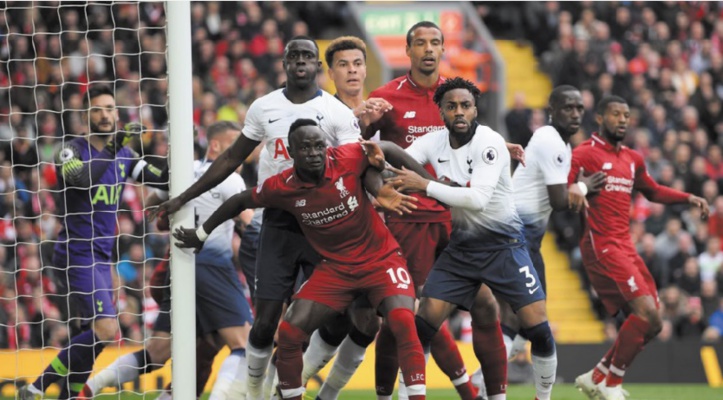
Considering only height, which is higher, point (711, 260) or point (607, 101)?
point (607, 101)

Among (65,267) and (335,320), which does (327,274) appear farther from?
(65,267)

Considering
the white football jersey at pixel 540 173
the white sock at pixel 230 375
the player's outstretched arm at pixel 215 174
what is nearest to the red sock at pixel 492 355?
the white football jersey at pixel 540 173

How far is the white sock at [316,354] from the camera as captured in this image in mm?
9117

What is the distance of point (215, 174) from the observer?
8.51 metres

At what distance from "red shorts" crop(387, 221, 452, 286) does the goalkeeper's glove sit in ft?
6.79

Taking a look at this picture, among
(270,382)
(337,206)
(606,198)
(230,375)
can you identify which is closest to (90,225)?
(230,375)

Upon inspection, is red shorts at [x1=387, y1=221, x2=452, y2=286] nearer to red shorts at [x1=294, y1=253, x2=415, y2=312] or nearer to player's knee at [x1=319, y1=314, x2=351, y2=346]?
player's knee at [x1=319, y1=314, x2=351, y2=346]

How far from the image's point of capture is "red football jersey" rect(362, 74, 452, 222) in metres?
9.03

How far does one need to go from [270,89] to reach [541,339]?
11.9m

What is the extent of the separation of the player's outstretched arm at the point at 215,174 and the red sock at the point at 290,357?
1131 millimetres

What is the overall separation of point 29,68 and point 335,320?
1002cm

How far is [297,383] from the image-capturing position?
27.0ft

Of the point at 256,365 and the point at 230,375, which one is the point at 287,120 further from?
the point at 230,375

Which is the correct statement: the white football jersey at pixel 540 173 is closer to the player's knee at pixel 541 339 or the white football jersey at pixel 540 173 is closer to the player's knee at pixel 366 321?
the player's knee at pixel 541 339
